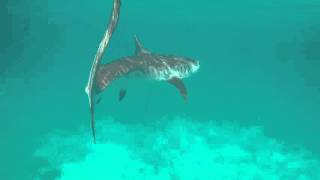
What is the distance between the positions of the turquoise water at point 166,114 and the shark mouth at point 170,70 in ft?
1.36

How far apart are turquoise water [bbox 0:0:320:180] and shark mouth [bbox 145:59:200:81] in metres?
0.42

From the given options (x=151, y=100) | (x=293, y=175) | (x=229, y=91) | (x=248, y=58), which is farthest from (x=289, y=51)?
(x=293, y=175)

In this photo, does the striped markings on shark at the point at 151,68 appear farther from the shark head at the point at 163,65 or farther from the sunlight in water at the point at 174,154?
the sunlight in water at the point at 174,154

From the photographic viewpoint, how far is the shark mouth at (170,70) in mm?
11492

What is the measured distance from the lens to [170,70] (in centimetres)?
1236

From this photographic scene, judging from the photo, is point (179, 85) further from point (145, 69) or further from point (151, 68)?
point (145, 69)

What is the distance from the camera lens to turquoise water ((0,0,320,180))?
17344mm

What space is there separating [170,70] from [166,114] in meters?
10.3

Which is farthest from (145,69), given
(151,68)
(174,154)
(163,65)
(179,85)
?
(174,154)

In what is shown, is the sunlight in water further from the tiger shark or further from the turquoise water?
the tiger shark

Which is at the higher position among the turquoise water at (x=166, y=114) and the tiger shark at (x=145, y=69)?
A: the turquoise water at (x=166, y=114)

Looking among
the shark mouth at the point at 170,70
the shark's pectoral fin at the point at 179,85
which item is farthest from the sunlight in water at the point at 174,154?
the shark's pectoral fin at the point at 179,85

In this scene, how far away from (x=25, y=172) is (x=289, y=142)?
10268 millimetres

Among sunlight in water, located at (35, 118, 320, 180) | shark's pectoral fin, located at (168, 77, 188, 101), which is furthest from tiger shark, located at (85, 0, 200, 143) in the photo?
sunlight in water, located at (35, 118, 320, 180)
